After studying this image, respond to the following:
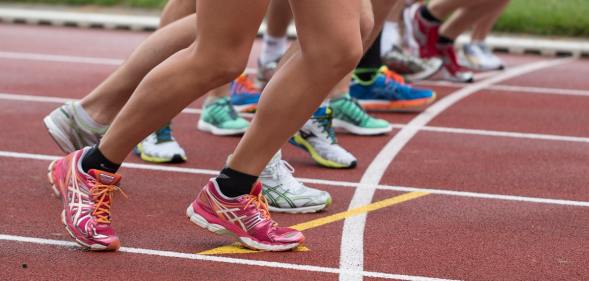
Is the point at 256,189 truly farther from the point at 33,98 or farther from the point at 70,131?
the point at 33,98

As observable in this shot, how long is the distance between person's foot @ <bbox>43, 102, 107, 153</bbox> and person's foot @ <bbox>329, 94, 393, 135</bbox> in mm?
1847

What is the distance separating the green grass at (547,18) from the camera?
11922 mm

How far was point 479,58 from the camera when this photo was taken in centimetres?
951

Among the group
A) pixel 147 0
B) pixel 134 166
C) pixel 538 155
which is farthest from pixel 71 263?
pixel 147 0

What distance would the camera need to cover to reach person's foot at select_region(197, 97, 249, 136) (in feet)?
20.7

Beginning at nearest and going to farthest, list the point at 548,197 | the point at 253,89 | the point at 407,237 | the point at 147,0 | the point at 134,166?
1. the point at 407,237
2. the point at 548,197
3. the point at 134,166
4. the point at 253,89
5. the point at 147,0

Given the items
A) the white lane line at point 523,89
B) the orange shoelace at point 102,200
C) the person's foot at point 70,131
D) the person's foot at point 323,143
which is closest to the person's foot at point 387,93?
the white lane line at point 523,89

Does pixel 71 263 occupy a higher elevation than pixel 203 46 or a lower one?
lower

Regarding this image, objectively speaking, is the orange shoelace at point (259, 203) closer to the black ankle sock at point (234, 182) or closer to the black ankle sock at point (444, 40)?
the black ankle sock at point (234, 182)

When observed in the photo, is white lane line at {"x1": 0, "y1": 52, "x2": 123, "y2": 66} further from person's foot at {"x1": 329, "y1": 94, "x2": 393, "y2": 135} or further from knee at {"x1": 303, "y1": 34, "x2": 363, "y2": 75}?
knee at {"x1": 303, "y1": 34, "x2": 363, "y2": 75}

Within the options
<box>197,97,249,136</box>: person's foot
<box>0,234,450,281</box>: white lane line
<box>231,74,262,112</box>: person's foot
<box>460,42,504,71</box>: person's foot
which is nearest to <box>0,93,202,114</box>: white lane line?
<box>231,74,262,112</box>: person's foot

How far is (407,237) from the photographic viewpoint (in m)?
4.34

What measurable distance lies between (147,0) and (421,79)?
5789mm

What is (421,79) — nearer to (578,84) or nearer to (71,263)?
(578,84)
